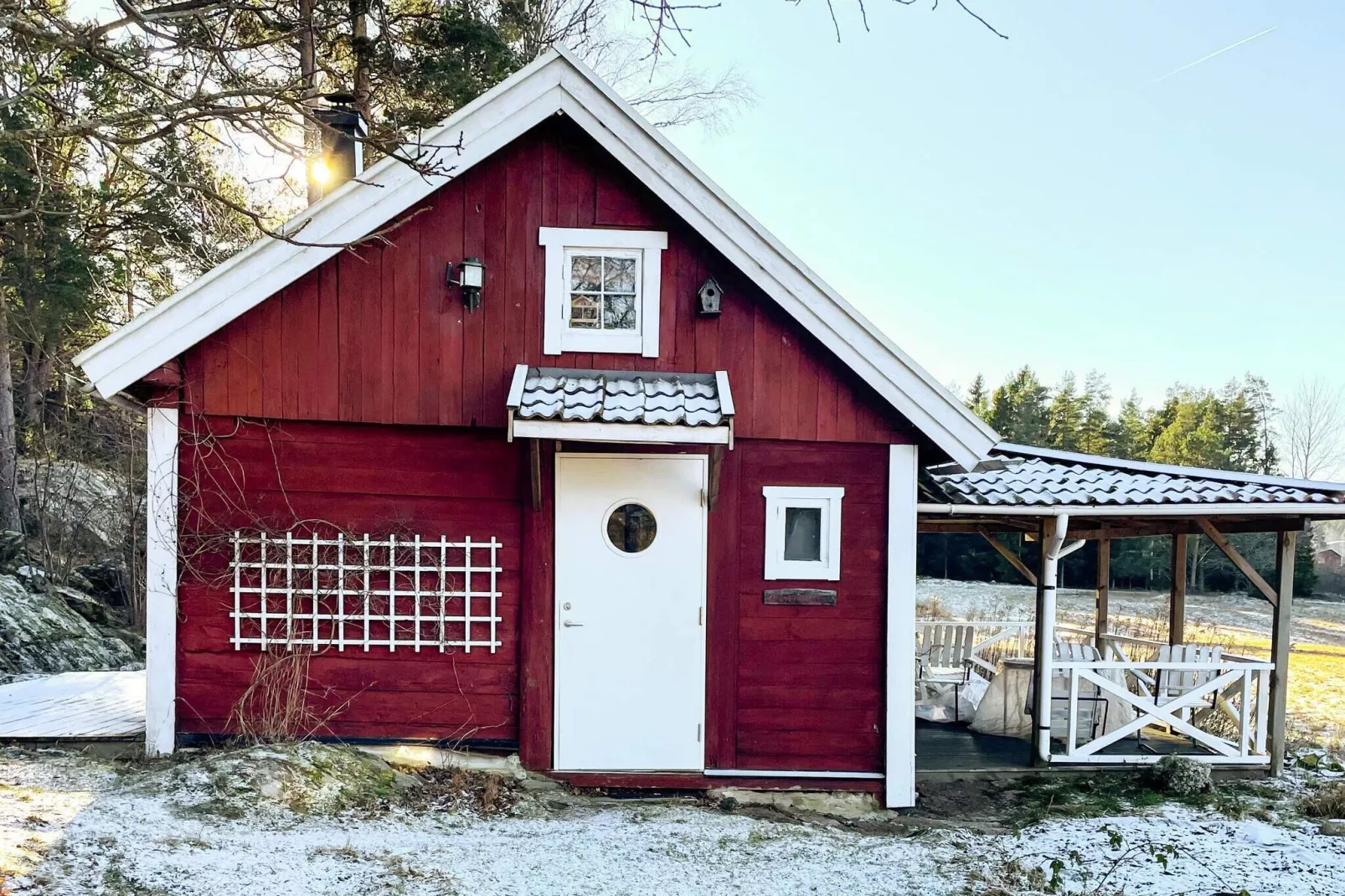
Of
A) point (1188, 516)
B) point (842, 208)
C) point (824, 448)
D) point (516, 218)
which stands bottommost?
point (1188, 516)

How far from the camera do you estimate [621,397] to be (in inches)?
222

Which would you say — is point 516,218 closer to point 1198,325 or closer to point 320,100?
point 320,100

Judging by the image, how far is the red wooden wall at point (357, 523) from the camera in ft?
19.2

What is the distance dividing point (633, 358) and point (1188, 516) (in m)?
4.89

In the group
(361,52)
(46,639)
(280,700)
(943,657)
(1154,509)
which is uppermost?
(361,52)

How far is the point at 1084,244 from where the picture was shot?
37750mm

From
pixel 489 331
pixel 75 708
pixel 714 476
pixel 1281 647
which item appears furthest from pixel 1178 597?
pixel 75 708

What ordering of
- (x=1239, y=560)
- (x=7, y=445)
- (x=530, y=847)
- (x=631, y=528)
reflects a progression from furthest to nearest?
(x=7, y=445)
(x=1239, y=560)
(x=631, y=528)
(x=530, y=847)

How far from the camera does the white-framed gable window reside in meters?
6.04

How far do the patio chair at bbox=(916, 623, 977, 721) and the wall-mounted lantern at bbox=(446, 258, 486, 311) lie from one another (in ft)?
19.5

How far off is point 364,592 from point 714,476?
8.43 ft

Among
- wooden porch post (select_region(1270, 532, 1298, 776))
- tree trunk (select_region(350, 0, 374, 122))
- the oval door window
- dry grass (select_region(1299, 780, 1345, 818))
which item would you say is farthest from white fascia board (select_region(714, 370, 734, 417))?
tree trunk (select_region(350, 0, 374, 122))

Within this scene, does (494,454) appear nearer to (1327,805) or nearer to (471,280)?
(471,280)

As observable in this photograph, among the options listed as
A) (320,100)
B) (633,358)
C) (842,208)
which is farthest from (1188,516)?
(320,100)
